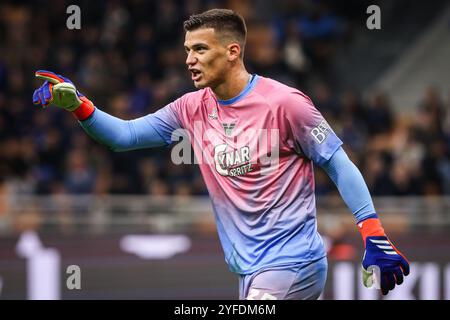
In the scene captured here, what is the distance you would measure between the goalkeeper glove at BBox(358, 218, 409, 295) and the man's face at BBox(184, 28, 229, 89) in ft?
3.86

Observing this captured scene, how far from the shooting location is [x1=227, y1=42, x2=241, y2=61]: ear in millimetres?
5694

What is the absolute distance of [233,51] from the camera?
18.7ft

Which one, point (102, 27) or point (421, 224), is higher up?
point (102, 27)

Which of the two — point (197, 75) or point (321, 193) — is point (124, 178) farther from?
point (197, 75)

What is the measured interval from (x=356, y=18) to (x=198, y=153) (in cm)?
1087

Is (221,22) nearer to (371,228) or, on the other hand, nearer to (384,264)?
(371,228)

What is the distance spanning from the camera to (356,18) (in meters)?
16.3

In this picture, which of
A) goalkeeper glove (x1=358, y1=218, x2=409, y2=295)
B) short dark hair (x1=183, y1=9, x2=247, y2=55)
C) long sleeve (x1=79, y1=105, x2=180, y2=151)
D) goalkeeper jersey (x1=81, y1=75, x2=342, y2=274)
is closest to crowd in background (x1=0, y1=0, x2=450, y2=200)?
long sleeve (x1=79, y1=105, x2=180, y2=151)

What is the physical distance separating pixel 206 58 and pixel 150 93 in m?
8.40

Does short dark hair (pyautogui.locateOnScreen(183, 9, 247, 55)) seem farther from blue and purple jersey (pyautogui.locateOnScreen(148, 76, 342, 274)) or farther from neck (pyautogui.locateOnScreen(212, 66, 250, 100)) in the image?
blue and purple jersey (pyautogui.locateOnScreen(148, 76, 342, 274))

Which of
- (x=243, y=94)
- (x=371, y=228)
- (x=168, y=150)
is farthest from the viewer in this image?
(x=168, y=150)

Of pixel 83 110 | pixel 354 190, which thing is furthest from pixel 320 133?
pixel 83 110

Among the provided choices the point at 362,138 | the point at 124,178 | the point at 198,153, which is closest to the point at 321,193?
the point at 362,138
